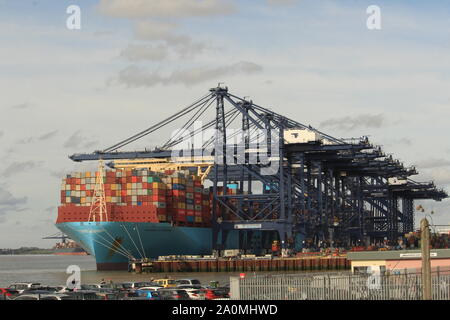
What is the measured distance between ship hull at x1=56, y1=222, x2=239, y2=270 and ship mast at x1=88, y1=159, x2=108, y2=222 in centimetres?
195

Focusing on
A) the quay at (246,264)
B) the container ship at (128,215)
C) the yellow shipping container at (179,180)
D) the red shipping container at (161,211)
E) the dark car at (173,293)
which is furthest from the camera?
the yellow shipping container at (179,180)

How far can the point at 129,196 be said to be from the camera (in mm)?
128000

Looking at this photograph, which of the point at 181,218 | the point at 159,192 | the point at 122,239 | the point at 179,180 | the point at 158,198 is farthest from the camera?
the point at 179,180

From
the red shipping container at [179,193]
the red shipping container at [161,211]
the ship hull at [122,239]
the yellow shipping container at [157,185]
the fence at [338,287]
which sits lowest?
the fence at [338,287]

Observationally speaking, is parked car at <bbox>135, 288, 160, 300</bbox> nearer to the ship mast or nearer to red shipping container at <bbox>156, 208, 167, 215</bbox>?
the ship mast

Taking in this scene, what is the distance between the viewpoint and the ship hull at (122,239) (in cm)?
12156

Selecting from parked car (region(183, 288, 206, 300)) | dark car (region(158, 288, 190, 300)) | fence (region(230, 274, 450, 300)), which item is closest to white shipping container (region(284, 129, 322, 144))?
parked car (region(183, 288, 206, 300))

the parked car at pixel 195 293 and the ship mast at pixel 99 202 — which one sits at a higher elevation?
the ship mast at pixel 99 202

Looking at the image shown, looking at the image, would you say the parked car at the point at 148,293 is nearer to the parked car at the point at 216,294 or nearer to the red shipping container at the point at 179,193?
the parked car at the point at 216,294

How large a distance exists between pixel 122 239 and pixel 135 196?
24.3 ft

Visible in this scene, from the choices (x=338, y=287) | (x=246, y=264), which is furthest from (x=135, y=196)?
(x=338, y=287)

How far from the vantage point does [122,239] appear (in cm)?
12325

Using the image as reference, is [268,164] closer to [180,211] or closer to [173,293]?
[180,211]

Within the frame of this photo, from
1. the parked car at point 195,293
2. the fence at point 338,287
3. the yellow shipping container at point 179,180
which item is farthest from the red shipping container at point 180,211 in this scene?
the fence at point 338,287
